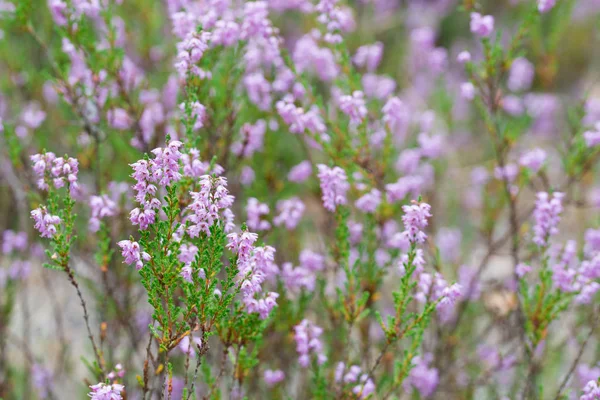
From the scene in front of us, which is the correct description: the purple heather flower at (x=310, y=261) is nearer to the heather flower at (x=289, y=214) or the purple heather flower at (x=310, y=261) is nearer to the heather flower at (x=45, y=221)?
the heather flower at (x=289, y=214)

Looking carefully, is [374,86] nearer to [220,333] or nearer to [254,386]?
[254,386]

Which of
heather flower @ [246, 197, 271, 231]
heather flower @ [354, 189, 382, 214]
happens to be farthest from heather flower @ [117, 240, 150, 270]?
heather flower @ [354, 189, 382, 214]

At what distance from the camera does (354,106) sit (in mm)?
3371

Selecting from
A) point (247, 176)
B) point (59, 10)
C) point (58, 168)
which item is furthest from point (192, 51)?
point (247, 176)

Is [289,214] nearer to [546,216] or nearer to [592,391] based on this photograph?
[546,216]

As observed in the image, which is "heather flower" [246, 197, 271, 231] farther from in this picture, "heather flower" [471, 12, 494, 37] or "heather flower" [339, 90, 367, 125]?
"heather flower" [471, 12, 494, 37]

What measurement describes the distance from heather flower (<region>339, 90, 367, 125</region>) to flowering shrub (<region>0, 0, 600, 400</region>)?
0.09ft

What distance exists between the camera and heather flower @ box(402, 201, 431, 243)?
243 cm

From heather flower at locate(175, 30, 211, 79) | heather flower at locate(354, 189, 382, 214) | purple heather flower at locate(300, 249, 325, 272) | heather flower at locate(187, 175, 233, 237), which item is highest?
heather flower at locate(175, 30, 211, 79)

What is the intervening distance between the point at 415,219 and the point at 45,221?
61.0 inches

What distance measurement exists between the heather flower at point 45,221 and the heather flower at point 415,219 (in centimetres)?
147

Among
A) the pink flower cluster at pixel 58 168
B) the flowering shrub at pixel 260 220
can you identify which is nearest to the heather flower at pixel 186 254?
the flowering shrub at pixel 260 220

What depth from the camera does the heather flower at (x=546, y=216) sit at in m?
3.16

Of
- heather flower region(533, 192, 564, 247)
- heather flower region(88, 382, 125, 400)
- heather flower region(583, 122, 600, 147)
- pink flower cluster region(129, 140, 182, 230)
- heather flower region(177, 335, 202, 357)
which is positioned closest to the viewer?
pink flower cluster region(129, 140, 182, 230)
